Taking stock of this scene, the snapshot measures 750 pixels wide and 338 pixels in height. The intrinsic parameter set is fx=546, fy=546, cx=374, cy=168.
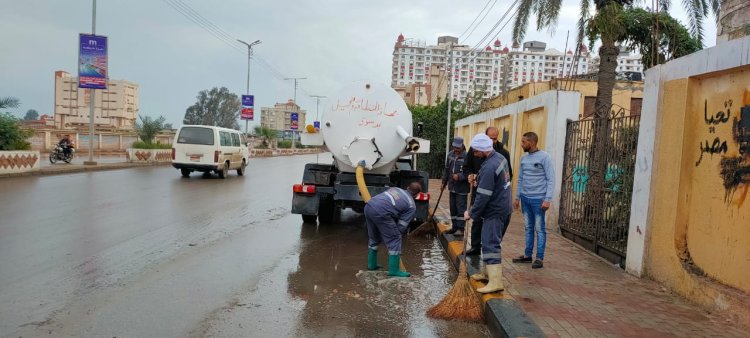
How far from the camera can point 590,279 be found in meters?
6.01

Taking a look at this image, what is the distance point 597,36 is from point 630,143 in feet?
14.8

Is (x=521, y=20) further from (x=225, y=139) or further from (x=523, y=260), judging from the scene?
(x=225, y=139)

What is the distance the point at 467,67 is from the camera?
81750 millimetres

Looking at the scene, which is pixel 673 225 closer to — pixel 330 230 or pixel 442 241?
pixel 442 241

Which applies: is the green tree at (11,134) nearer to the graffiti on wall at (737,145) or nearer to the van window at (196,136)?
the van window at (196,136)

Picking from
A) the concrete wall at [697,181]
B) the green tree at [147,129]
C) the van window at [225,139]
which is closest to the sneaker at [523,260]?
the concrete wall at [697,181]

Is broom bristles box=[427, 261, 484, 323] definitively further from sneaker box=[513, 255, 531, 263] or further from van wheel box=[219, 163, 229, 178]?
van wheel box=[219, 163, 229, 178]

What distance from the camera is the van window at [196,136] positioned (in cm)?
1911

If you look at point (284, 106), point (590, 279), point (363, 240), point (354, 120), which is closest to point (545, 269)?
point (590, 279)

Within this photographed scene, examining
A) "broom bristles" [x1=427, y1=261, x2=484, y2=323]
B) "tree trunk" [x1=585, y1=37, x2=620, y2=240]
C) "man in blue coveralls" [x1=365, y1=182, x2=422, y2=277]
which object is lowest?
"broom bristles" [x1=427, y1=261, x2=484, y2=323]

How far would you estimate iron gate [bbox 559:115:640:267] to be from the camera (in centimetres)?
698

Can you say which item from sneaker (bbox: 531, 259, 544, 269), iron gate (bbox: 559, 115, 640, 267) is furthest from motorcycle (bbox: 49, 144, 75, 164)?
sneaker (bbox: 531, 259, 544, 269)

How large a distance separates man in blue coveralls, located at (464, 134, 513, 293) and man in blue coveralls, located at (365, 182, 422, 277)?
3.13 ft

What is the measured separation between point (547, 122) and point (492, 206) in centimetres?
522
